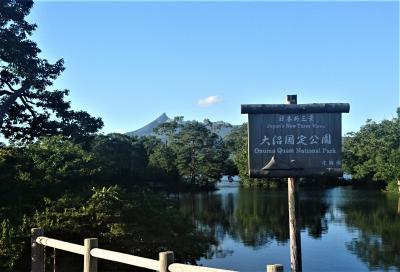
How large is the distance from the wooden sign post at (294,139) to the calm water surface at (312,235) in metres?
9.79

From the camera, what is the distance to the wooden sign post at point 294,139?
575cm

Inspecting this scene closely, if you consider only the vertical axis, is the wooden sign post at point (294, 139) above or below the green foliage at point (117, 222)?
above

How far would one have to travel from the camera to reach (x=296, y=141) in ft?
19.0

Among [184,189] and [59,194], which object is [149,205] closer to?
[59,194]

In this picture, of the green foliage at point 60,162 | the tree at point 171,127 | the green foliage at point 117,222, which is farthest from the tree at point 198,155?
the green foliage at point 117,222

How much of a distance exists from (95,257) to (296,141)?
2484 mm

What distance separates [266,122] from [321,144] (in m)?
0.64

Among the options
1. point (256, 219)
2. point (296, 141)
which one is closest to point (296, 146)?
point (296, 141)

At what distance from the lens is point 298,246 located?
5973mm

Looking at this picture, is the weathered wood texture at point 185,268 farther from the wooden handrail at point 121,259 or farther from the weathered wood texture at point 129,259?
the weathered wood texture at point 129,259

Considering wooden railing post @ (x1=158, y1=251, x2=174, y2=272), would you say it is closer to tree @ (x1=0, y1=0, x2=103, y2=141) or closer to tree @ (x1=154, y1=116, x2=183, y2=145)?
tree @ (x1=0, y1=0, x2=103, y2=141)

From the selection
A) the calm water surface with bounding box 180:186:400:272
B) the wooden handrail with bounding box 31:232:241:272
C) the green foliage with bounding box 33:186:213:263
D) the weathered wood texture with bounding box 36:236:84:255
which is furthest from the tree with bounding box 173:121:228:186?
the wooden handrail with bounding box 31:232:241:272

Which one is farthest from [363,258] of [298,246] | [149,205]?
[298,246]

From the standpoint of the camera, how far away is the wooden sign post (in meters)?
5.75
